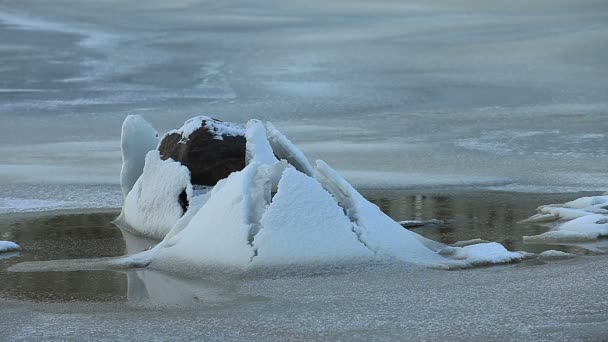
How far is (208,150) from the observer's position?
7848mm

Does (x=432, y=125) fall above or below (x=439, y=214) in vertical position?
above

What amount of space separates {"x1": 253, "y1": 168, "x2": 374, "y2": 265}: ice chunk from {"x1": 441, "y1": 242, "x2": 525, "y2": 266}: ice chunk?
1.88ft

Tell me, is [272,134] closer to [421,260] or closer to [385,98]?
[421,260]

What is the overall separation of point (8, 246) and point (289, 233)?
6.16 ft

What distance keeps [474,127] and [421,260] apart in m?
5.97

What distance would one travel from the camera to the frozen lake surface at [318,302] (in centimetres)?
514

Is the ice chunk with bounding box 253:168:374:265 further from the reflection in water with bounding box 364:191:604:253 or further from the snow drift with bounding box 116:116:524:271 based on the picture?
the reflection in water with bounding box 364:191:604:253

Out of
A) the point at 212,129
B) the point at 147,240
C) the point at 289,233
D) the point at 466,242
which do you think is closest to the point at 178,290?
the point at 289,233

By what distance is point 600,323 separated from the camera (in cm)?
512

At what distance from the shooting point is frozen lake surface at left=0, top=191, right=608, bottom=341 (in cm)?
514

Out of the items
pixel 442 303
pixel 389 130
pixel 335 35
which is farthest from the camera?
pixel 335 35

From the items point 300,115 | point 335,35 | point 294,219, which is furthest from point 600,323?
point 335,35

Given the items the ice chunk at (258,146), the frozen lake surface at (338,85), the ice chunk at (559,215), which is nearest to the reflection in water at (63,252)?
the frozen lake surface at (338,85)

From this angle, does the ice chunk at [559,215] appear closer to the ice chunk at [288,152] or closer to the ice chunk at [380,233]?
the ice chunk at [380,233]
